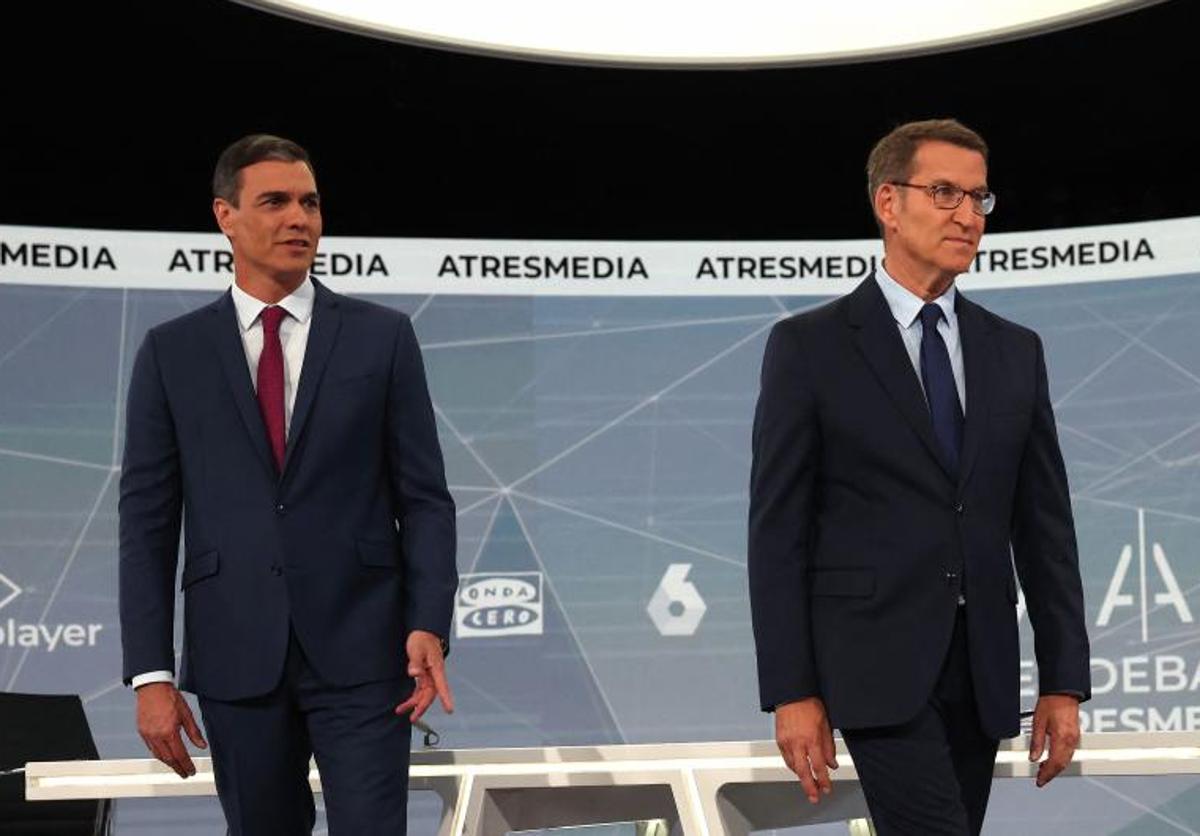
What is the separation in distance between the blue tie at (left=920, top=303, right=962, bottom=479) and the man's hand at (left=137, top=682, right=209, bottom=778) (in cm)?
118

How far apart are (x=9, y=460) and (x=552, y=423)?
1668 mm

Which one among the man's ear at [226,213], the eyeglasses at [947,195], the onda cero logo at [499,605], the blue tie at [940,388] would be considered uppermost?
the man's ear at [226,213]

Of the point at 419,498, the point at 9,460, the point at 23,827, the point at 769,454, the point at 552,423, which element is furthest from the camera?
the point at 552,423

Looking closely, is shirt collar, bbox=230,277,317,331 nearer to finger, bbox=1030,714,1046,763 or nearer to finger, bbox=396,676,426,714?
finger, bbox=396,676,426,714

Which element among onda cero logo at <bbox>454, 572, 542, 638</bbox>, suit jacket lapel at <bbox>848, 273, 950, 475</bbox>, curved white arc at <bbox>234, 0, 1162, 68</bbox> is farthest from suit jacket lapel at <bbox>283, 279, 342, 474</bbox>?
onda cero logo at <bbox>454, 572, 542, 638</bbox>

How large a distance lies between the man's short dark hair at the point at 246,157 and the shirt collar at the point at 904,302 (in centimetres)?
92

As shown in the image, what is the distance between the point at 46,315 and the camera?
5.54 meters

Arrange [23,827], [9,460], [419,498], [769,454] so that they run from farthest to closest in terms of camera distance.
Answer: [9,460] < [23,827] < [419,498] < [769,454]

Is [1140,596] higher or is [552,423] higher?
[552,423]

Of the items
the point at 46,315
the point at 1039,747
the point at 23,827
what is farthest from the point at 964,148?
the point at 46,315

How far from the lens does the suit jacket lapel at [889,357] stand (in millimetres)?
2535

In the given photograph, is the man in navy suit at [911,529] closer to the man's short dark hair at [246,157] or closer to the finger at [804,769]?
the finger at [804,769]

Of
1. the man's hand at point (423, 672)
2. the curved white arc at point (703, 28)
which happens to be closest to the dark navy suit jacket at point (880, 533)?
the man's hand at point (423, 672)

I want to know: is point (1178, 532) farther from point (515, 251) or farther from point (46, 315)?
point (46, 315)
